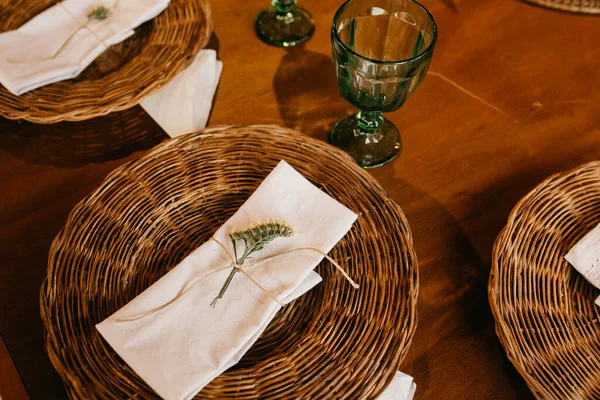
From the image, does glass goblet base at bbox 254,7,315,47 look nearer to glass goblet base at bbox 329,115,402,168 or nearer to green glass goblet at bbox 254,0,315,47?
green glass goblet at bbox 254,0,315,47

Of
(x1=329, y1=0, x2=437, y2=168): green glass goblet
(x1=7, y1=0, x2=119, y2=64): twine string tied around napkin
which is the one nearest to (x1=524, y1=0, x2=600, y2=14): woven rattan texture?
(x1=329, y1=0, x2=437, y2=168): green glass goblet

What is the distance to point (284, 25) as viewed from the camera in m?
0.94

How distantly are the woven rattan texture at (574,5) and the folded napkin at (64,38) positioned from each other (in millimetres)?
705

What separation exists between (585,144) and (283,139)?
505mm

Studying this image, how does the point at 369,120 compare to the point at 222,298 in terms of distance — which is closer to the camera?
the point at 222,298

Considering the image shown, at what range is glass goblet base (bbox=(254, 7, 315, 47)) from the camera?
934mm

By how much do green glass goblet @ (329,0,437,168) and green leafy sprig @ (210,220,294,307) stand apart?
222mm

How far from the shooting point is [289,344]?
588mm

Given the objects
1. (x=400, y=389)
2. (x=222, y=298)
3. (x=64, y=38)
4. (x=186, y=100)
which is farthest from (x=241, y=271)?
(x=64, y=38)

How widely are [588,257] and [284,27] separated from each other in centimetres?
62

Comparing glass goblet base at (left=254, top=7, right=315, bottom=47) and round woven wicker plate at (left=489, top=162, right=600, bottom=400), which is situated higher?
glass goblet base at (left=254, top=7, right=315, bottom=47)

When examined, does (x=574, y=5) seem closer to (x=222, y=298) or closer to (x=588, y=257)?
(x=588, y=257)

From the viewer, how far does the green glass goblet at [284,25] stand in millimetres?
933

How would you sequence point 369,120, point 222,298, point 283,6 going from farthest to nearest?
point 283,6 → point 369,120 → point 222,298
